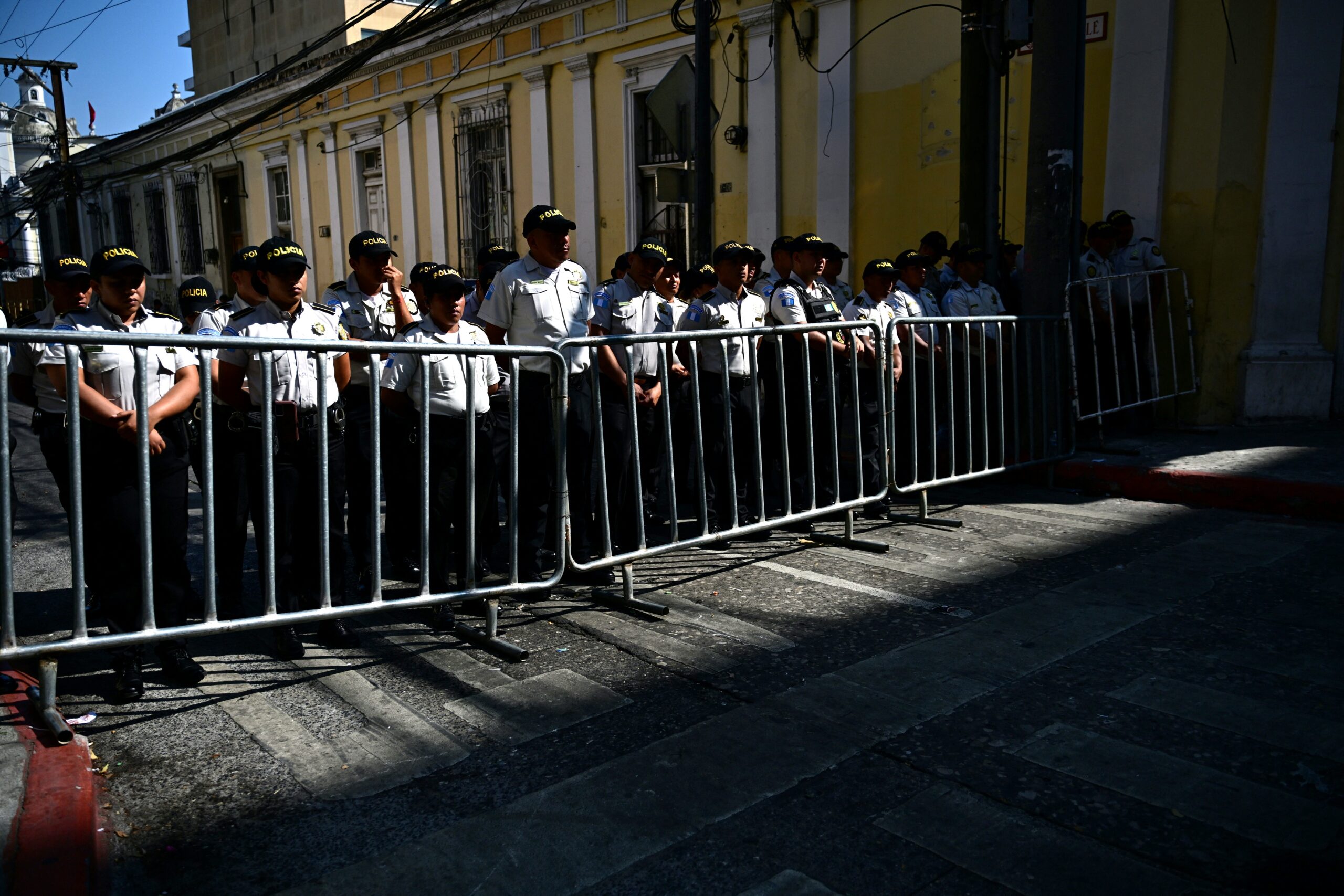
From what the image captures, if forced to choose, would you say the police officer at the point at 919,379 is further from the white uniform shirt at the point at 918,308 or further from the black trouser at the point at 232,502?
the black trouser at the point at 232,502

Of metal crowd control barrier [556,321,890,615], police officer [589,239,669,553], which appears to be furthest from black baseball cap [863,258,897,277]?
police officer [589,239,669,553]

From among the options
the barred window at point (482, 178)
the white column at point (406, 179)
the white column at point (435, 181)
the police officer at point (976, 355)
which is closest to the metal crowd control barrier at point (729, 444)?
the police officer at point (976, 355)

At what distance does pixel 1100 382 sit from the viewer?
336 inches

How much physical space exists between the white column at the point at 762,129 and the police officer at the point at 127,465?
986 centimetres

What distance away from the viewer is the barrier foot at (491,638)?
434cm

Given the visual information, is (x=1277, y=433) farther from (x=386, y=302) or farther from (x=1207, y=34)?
(x=386, y=302)

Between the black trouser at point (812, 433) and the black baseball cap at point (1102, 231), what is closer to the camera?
the black trouser at point (812, 433)

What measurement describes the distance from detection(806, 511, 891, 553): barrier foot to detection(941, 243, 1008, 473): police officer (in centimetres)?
115

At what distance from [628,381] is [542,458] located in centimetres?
75

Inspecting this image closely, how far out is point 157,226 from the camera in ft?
108

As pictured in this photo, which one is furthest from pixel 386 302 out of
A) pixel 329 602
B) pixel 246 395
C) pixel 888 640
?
pixel 888 640

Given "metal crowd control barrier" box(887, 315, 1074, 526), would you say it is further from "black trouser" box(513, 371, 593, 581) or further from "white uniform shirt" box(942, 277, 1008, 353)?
"black trouser" box(513, 371, 593, 581)

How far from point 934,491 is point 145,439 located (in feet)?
18.1

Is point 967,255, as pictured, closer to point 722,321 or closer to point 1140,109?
point 722,321
